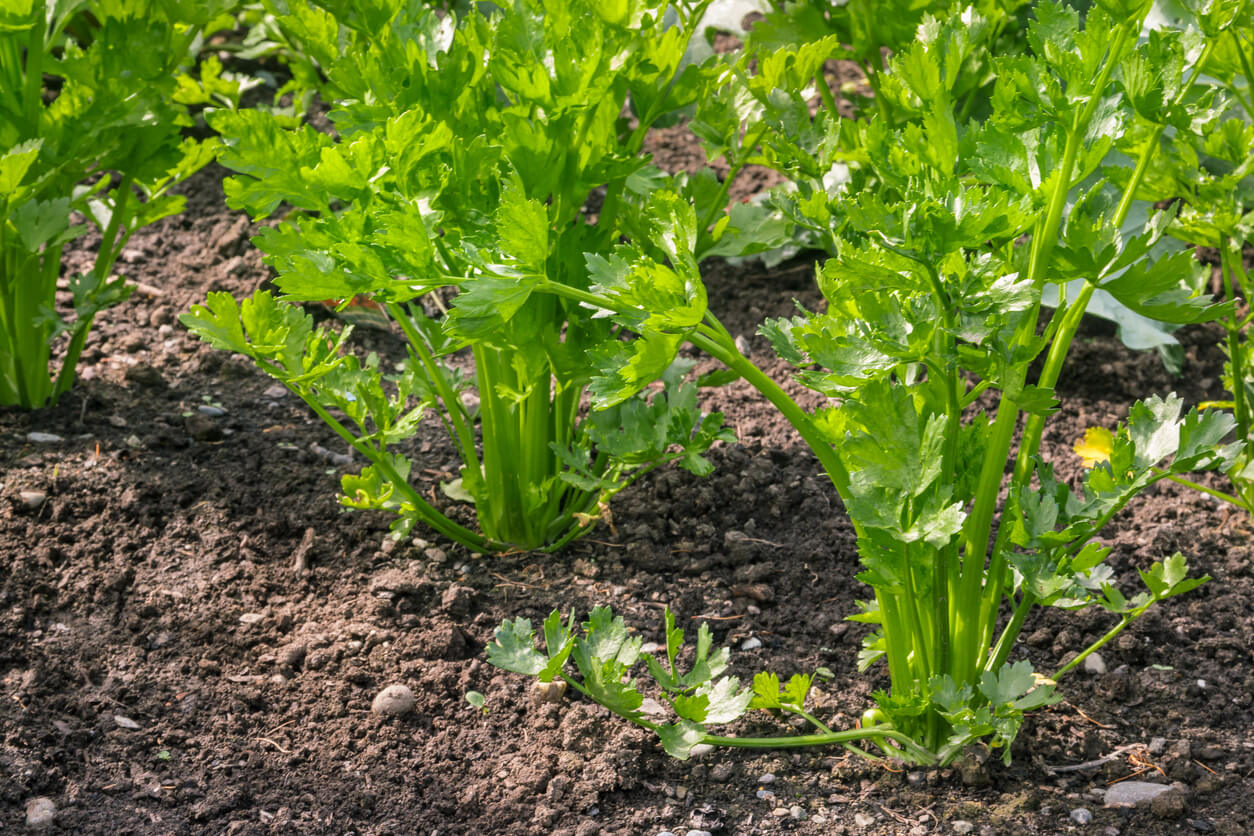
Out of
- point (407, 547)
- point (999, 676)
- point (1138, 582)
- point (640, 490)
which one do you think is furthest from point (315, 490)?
point (1138, 582)

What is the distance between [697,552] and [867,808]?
2.10 ft

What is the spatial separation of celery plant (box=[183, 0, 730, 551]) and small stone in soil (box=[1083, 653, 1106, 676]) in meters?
0.70

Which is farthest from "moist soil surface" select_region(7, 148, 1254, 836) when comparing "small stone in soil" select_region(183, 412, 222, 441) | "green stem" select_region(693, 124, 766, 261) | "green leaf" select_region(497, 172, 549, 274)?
"green leaf" select_region(497, 172, 549, 274)

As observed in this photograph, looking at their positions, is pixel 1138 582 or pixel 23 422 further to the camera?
pixel 23 422

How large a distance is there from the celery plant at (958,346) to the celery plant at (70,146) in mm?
1203

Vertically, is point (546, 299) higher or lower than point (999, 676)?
higher

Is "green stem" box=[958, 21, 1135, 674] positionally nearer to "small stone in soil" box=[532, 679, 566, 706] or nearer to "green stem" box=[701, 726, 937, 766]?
"green stem" box=[701, 726, 937, 766]

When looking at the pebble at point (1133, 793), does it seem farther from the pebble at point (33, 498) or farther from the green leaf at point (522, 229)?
the pebble at point (33, 498)

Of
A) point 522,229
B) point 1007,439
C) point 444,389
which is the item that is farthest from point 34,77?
point 1007,439

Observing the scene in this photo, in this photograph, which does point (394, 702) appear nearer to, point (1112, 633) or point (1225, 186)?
point (1112, 633)

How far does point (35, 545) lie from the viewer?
6.66ft

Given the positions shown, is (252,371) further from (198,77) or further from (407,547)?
(198,77)

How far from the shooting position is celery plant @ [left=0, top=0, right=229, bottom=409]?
2.13 meters

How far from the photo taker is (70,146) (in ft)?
7.14
